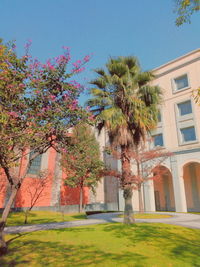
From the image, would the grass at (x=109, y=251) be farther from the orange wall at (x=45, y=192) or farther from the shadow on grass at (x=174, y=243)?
the orange wall at (x=45, y=192)

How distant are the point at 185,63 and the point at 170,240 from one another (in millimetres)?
23988

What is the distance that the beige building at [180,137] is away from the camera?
894 inches

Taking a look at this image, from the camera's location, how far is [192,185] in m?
24.8

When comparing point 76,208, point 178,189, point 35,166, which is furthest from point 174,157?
point 35,166

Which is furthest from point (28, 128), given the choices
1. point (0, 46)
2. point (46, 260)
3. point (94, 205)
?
point (94, 205)

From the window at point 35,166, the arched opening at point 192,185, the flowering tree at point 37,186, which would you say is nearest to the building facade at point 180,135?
the arched opening at point 192,185

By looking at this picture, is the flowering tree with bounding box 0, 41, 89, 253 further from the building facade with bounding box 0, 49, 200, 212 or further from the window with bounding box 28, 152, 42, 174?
the window with bounding box 28, 152, 42, 174

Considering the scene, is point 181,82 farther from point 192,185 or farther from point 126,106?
point 126,106

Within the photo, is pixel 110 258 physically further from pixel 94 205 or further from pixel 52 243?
pixel 94 205

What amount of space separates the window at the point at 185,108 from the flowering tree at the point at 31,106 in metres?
20.8

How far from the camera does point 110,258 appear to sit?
5738 mm

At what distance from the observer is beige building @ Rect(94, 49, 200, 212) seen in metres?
22.7

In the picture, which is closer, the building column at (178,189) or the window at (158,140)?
the building column at (178,189)

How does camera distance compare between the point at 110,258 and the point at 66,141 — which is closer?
the point at 110,258
